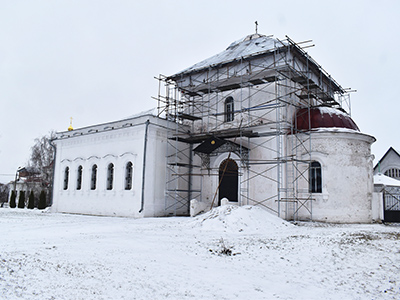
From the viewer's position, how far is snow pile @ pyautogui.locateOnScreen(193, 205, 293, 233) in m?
13.1

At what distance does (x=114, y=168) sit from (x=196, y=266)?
14.8m

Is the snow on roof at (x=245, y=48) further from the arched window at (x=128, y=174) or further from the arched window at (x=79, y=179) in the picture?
the arched window at (x=79, y=179)

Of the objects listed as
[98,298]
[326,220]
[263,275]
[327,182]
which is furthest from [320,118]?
[98,298]

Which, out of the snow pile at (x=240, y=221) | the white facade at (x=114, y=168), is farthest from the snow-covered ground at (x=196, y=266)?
the white facade at (x=114, y=168)

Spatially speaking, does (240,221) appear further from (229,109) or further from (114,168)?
(114,168)

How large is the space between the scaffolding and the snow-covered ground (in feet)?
20.9

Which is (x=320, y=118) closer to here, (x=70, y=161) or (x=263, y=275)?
(x=263, y=275)

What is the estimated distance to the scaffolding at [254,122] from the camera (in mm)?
17906

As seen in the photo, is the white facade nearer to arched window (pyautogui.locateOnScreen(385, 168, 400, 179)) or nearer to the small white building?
the small white building

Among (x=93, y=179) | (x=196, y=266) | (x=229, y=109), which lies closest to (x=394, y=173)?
(x=229, y=109)

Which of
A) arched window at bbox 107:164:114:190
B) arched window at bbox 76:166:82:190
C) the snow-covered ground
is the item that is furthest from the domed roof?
arched window at bbox 76:166:82:190

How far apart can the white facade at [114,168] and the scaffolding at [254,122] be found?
1028 mm

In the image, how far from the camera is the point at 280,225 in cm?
1412

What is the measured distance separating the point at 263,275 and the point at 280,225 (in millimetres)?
7422
